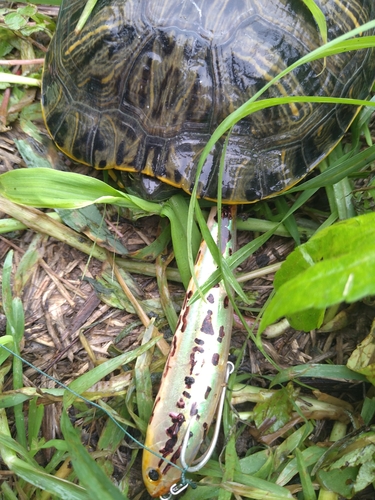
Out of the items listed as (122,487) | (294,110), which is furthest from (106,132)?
(122,487)

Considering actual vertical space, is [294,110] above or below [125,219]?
above

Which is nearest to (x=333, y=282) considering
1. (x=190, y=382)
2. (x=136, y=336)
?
(x=190, y=382)

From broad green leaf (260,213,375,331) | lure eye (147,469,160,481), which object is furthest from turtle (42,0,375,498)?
broad green leaf (260,213,375,331)

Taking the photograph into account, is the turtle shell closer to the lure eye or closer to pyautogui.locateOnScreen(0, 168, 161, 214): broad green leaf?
pyautogui.locateOnScreen(0, 168, 161, 214): broad green leaf

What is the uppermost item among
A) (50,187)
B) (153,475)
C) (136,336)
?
(50,187)

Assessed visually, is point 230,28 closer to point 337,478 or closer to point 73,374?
point 73,374

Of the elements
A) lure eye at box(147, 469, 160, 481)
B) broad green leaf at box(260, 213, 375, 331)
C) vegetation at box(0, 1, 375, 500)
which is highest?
broad green leaf at box(260, 213, 375, 331)

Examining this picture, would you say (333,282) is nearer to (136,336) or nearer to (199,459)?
(199,459)
